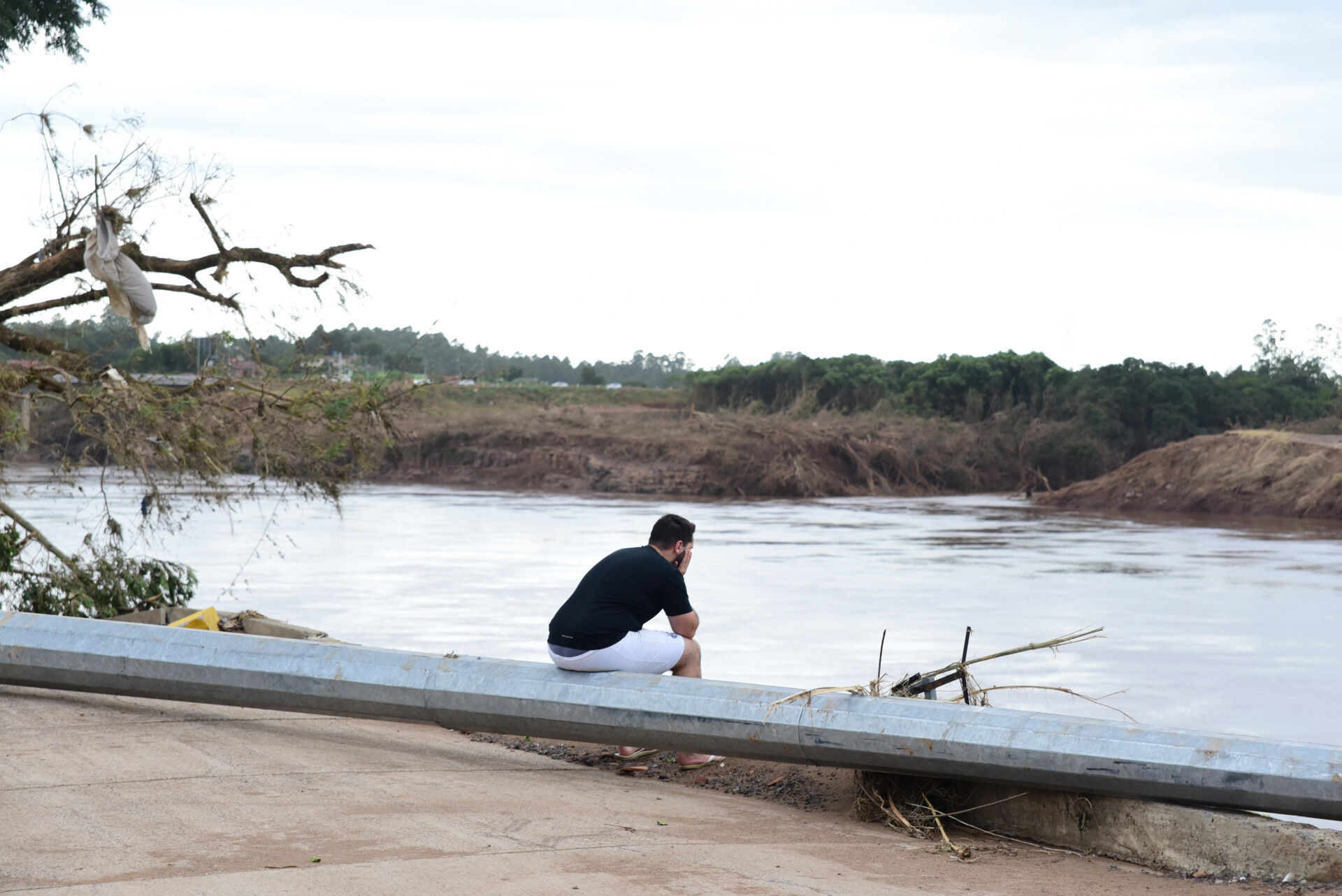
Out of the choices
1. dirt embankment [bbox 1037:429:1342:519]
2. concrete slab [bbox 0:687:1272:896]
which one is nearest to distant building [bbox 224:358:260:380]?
concrete slab [bbox 0:687:1272:896]

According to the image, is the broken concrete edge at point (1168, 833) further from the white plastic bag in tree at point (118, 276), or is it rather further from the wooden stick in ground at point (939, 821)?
the white plastic bag in tree at point (118, 276)

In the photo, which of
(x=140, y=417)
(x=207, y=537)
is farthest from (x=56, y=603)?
(x=207, y=537)

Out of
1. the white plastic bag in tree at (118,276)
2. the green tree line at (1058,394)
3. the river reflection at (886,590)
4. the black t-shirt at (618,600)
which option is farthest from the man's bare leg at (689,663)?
the green tree line at (1058,394)

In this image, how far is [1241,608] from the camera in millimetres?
14422

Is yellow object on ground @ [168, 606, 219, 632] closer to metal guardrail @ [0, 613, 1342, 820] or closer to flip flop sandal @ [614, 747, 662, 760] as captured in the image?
metal guardrail @ [0, 613, 1342, 820]

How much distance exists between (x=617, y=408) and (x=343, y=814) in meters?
41.8

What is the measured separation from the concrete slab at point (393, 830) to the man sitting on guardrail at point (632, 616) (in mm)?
665

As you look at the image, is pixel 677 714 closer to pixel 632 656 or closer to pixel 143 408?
pixel 632 656

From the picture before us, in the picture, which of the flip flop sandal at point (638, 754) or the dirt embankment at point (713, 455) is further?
the dirt embankment at point (713, 455)

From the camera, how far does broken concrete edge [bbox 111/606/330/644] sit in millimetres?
10047

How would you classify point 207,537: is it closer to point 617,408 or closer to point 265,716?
point 265,716

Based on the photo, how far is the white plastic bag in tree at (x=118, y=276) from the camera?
11.3 meters

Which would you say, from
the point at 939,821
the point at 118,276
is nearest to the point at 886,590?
the point at 118,276

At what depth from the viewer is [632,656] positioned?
22.8 feet
